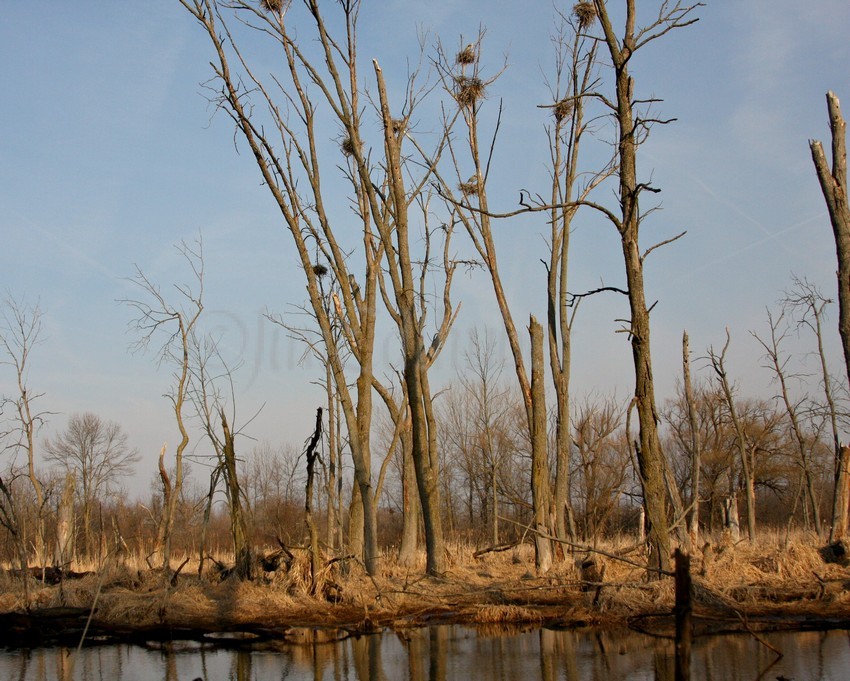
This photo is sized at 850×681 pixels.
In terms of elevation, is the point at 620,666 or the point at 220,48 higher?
the point at 220,48

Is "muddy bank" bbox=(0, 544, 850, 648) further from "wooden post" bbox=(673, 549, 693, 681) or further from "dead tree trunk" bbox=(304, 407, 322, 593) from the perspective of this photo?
"wooden post" bbox=(673, 549, 693, 681)

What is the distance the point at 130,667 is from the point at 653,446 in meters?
6.63

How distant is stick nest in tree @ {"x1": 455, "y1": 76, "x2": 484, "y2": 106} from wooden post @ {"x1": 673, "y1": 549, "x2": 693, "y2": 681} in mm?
16782

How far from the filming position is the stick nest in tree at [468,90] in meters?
19.7

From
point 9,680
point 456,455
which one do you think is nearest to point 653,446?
point 9,680

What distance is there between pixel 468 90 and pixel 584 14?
3.18 meters

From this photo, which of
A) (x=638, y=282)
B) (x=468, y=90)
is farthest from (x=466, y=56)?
(x=638, y=282)

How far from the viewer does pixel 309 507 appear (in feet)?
43.3

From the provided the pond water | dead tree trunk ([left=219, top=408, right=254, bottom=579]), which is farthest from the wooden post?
dead tree trunk ([left=219, top=408, right=254, bottom=579])

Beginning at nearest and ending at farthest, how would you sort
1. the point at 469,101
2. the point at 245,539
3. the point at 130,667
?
the point at 130,667
the point at 245,539
the point at 469,101

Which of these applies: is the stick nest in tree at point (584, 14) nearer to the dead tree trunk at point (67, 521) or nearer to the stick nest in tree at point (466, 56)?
the stick nest in tree at point (466, 56)

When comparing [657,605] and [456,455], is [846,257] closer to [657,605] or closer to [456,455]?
[657,605]

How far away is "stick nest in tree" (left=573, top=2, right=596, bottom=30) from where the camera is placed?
19031 millimetres

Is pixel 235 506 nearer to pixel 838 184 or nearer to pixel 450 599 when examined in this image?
pixel 450 599
